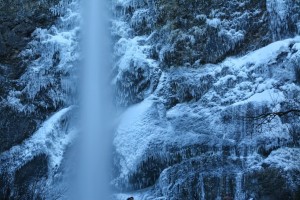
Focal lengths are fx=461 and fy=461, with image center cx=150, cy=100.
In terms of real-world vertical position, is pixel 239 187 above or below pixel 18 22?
below

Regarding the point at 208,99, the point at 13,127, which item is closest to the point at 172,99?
the point at 208,99

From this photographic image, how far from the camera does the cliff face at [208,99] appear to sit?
11133 millimetres

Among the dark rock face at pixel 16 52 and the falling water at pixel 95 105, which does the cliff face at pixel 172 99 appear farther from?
the falling water at pixel 95 105

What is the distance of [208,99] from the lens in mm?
12680

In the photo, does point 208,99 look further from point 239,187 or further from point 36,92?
point 36,92

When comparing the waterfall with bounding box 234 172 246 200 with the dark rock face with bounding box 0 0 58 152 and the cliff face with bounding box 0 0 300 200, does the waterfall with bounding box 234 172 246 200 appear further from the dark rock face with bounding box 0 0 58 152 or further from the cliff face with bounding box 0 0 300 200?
the dark rock face with bounding box 0 0 58 152

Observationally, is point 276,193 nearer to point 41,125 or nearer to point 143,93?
point 143,93

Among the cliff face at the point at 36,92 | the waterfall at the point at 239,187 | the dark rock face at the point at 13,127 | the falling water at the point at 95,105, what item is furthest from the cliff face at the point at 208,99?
the dark rock face at the point at 13,127

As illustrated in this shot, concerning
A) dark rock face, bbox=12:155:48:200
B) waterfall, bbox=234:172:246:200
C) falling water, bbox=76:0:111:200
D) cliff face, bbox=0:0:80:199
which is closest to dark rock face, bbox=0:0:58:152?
cliff face, bbox=0:0:80:199

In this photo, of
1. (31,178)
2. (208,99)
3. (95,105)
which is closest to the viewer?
(208,99)

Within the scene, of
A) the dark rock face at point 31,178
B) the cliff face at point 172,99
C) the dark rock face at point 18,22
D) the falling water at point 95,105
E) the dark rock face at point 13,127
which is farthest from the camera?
the dark rock face at point 18,22

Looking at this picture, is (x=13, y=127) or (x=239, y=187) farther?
(x=13, y=127)

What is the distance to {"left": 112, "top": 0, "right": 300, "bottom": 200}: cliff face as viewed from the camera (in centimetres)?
1113

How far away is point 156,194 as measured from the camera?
11703 mm
